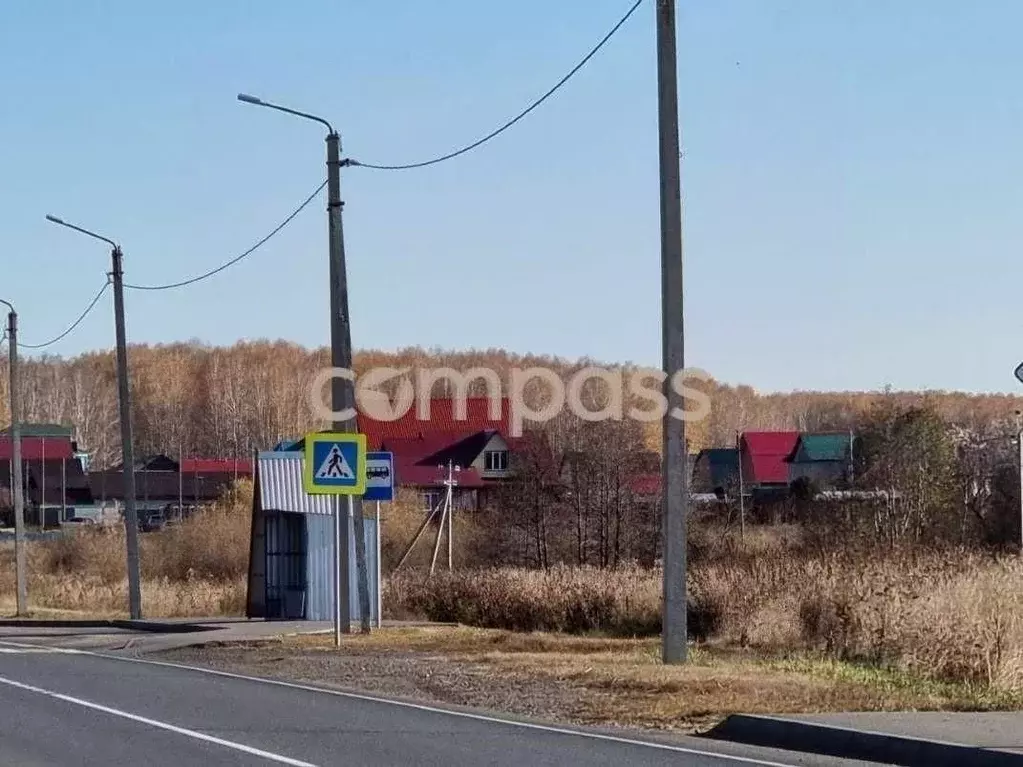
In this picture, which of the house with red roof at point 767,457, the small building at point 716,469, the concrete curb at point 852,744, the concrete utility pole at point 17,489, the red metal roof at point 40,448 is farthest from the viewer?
the red metal roof at point 40,448

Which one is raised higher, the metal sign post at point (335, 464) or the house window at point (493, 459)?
the metal sign post at point (335, 464)

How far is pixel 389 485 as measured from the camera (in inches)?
945

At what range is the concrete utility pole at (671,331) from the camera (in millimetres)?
18203

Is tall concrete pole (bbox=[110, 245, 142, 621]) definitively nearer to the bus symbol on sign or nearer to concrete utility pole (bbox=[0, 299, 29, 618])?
concrete utility pole (bbox=[0, 299, 29, 618])

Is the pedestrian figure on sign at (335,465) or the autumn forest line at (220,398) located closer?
the pedestrian figure on sign at (335,465)

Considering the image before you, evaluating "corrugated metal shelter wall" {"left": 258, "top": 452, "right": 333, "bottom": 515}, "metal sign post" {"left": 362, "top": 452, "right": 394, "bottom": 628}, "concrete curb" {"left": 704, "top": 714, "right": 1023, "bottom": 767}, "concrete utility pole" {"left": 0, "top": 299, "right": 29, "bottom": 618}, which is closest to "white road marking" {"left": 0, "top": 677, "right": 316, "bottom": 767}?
"concrete curb" {"left": 704, "top": 714, "right": 1023, "bottom": 767}

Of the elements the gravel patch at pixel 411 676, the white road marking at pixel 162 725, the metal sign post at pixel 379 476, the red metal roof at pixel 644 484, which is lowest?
the gravel patch at pixel 411 676

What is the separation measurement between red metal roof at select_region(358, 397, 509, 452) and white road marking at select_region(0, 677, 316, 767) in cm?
6198

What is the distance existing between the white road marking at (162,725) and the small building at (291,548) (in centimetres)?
1250

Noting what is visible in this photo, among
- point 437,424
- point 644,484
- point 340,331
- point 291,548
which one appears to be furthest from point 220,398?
point 340,331

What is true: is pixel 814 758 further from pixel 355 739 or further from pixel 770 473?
pixel 770 473

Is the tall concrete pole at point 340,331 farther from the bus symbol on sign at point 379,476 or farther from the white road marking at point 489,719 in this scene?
the white road marking at point 489,719

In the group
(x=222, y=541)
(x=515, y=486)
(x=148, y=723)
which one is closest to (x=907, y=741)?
(x=148, y=723)

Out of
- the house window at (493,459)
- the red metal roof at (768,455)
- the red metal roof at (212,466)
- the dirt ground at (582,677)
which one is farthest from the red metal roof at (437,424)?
the dirt ground at (582,677)
